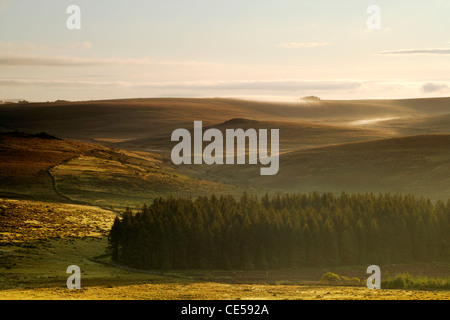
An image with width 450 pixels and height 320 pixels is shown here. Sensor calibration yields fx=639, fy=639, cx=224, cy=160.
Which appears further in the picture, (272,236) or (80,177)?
(80,177)

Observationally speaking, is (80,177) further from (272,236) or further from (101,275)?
(101,275)

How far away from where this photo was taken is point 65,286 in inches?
2076

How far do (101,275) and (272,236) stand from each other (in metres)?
22.1

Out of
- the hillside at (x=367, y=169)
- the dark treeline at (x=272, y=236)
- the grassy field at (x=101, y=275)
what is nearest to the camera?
the grassy field at (x=101, y=275)

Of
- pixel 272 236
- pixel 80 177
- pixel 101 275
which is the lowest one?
pixel 101 275

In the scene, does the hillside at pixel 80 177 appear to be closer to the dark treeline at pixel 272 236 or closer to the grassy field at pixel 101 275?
the grassy field at pixel 101 275

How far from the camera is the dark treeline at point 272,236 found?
7338 centimetres

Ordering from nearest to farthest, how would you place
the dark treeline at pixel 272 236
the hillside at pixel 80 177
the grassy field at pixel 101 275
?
the grassy field at pixel 101 275 < the dark treeline at pixel 272 236 < the hillside at pixel 80 177

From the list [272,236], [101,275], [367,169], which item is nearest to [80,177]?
[367,169]

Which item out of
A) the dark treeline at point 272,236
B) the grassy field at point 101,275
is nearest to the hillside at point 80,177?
the grassy field at point 101,275

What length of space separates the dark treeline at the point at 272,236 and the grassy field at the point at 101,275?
2.52 m

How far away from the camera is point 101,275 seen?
63344 mm

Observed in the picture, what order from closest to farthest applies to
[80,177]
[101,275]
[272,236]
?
[101,275], [272,236], [80,177]

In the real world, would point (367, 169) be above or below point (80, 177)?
above
